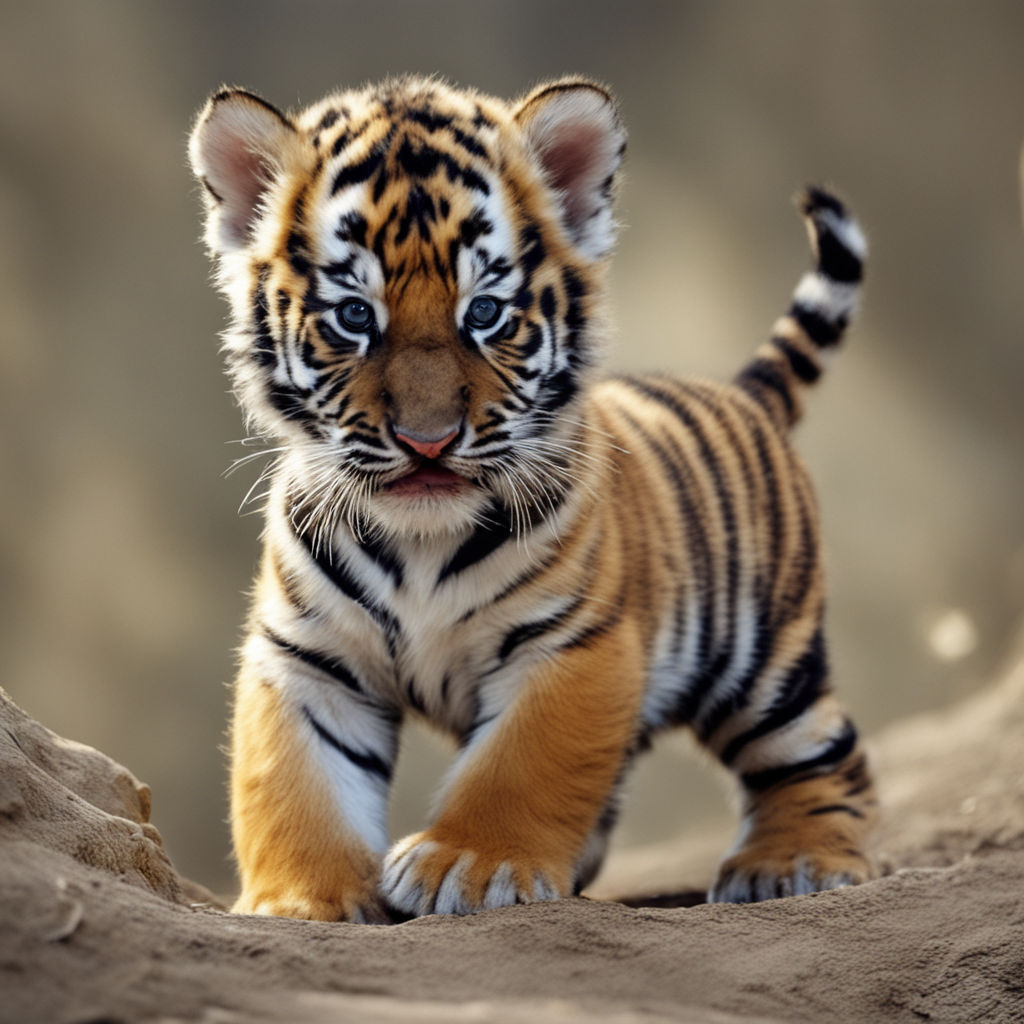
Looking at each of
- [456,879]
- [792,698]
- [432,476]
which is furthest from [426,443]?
[792,698]

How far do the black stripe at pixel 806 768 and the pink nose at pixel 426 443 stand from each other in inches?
46.3

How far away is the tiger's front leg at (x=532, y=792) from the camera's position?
5.73ft

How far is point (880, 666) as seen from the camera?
584cm

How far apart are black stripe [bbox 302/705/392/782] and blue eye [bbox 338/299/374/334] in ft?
2.09

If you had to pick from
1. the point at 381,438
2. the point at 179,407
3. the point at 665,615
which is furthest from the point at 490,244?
the point at 179,407

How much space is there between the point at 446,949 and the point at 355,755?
0.74 metres

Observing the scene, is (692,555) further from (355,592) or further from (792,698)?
(355,592)

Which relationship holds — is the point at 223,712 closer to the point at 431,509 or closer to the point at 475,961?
the point at 431,509

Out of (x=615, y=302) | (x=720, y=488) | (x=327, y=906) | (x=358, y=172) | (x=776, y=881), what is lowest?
(x=327, y=906)

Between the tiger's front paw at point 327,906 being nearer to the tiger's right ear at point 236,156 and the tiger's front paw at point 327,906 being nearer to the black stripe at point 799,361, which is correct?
the tiger's right ear at point 236,156

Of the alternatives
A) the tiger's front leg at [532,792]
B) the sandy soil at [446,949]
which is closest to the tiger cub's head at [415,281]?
the tiger's front leg at [532,792]

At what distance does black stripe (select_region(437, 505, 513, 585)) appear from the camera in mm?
2016

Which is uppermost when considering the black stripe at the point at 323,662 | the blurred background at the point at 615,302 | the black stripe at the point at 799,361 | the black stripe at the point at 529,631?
the blurred background at the point at 615,302

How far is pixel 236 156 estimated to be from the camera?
2.10 meters
